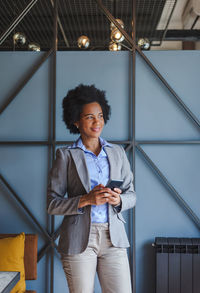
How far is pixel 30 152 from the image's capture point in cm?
333

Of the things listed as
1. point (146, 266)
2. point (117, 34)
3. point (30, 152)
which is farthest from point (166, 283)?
point (117, 34)

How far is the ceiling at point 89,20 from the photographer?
17.9ft

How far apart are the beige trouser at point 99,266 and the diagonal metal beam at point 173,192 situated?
4.53 feet

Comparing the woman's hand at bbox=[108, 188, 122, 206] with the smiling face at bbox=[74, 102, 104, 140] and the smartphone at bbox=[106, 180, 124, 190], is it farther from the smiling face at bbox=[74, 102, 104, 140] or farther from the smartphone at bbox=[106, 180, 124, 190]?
the smiling face at bbox=[74, 102, 104, 140]

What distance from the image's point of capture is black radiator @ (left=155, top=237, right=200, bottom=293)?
3.12 meters

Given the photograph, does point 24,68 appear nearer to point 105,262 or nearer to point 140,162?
→ point 140,162

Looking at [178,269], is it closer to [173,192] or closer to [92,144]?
[173,192]

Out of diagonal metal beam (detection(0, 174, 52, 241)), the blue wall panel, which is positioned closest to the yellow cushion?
diagonal metal beam (detection(0, 174, 52, 241))

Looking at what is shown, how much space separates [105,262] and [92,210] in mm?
294

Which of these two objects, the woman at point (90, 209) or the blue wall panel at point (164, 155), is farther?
the blue wall panel at point (164, 155)

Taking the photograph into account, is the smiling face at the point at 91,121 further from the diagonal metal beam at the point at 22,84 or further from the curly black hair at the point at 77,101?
the diagonal metal beam at the point at 22,84

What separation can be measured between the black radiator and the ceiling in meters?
3.34

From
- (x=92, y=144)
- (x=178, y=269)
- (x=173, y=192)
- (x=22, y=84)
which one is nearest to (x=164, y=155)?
(x=173, y=192)

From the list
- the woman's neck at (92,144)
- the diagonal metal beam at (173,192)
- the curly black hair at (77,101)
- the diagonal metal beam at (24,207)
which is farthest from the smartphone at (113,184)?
the diagonal metal beam at (24,207)
